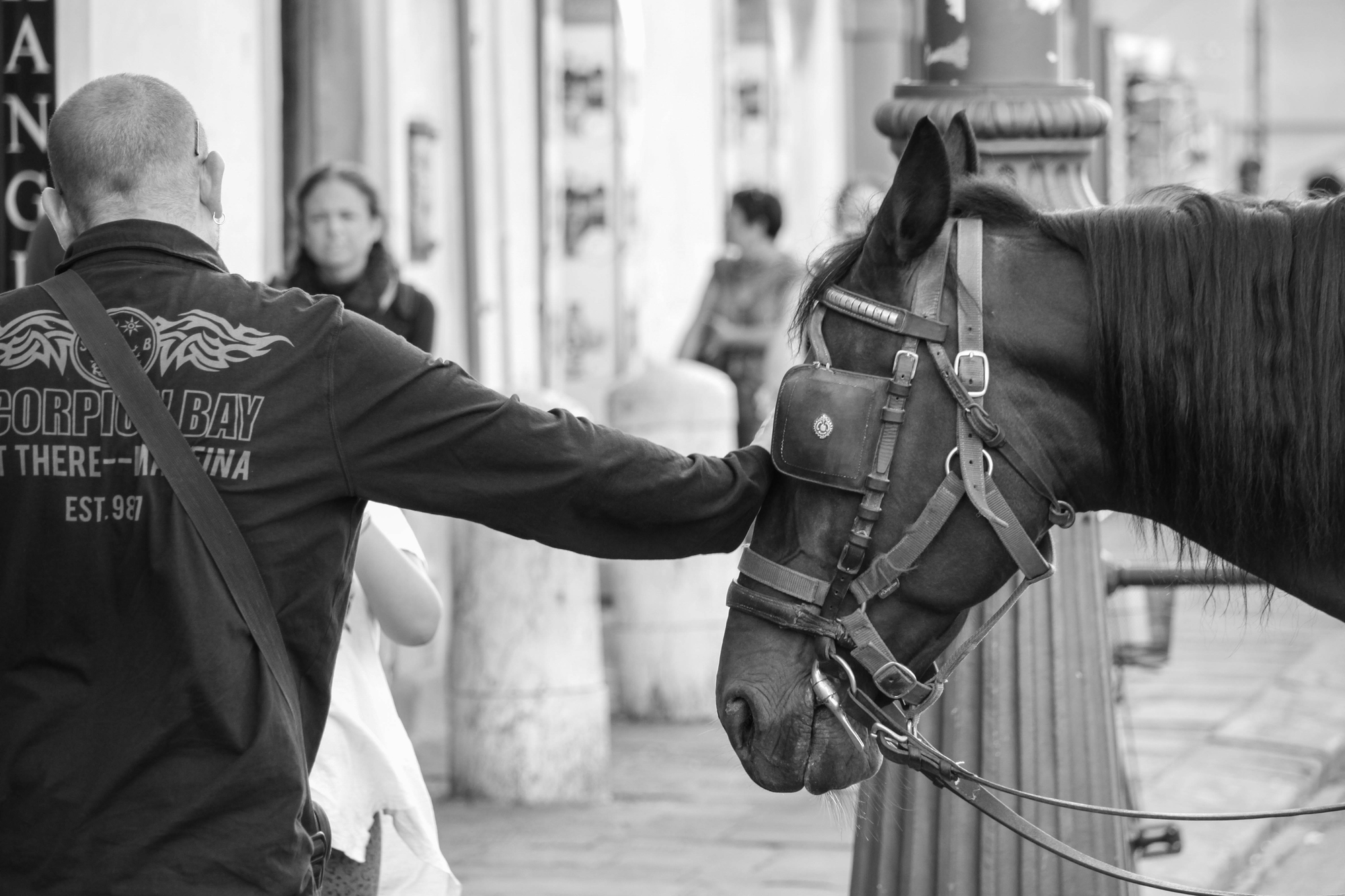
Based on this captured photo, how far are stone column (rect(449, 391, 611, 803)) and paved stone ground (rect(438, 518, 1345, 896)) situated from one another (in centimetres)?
A: 11

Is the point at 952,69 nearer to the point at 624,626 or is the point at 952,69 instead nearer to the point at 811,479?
the point at 811,479

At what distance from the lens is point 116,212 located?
7.70ft

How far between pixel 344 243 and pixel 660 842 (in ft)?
7.06

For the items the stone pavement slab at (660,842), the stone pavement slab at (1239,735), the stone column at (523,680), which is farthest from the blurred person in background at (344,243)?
the stone pavement slab at (1239,735)

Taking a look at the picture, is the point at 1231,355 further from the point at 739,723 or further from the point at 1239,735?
the point at 1239,735

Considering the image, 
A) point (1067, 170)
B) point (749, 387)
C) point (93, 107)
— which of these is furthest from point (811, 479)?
point (749, 387)

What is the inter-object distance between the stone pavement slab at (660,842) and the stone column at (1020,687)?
1.57 metres

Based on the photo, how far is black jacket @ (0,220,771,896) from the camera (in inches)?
86.7

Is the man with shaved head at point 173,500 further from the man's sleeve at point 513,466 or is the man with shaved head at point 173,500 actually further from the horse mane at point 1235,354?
the horse mane at point 1235,354

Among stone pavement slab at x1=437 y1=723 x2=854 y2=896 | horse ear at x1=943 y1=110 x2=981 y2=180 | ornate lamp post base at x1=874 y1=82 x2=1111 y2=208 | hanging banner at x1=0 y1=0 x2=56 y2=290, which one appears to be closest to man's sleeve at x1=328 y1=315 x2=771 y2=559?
horse ear at x1=943 y1=110 x2=981 y2=180

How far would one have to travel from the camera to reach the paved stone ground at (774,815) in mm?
5266

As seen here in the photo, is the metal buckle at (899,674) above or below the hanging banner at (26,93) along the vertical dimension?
below

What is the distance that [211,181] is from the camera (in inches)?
96.9

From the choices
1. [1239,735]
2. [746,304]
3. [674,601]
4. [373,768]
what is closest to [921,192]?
[373,768]
